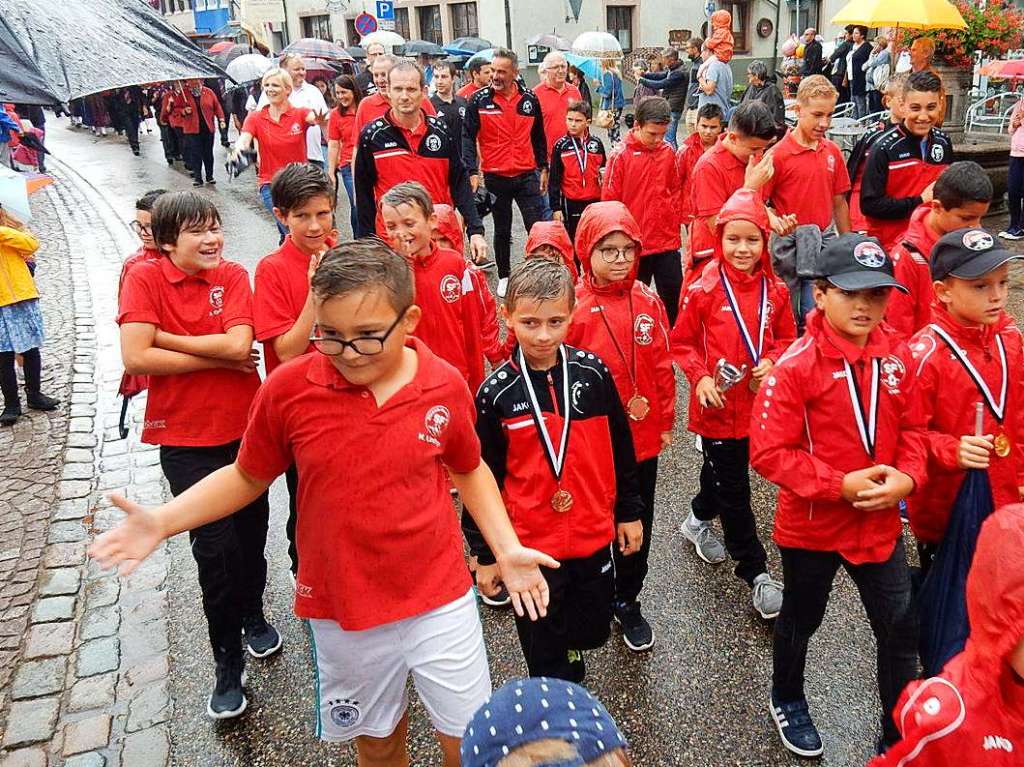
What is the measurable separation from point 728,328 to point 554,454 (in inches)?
50.6

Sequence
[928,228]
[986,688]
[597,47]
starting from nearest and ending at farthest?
[986,688], [928,228], [597,47]

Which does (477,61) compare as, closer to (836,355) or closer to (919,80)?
(919,80)

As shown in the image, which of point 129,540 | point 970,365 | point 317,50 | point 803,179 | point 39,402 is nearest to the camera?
point 129,540

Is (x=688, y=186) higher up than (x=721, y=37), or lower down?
lower down

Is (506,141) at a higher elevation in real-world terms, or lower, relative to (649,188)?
higher

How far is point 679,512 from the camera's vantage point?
197 inches

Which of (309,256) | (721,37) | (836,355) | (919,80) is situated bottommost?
(836,355)

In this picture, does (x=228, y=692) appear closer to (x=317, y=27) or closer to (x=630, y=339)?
(x=630, y=339)

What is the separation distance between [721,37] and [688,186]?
4.54 meters

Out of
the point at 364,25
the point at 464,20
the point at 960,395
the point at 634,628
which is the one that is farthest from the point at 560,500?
the point at 464,20

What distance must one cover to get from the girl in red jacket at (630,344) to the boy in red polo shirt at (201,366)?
1459mm

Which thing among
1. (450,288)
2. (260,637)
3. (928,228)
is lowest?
(260,637)

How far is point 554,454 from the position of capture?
3076mm

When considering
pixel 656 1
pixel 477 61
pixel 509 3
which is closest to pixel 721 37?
pixel 477 61
